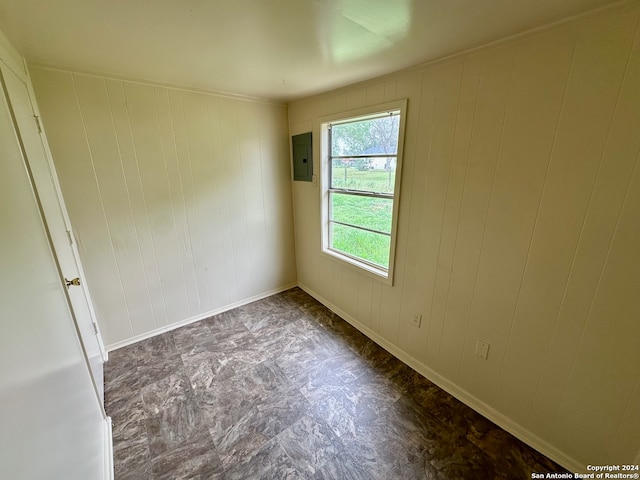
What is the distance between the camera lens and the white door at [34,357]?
0.60m

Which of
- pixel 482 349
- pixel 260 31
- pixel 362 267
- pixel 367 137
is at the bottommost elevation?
pixel 482 349

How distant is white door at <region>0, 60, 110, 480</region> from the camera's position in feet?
1.97

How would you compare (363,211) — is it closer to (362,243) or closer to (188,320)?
(362,243)

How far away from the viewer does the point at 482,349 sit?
1597 millimetres

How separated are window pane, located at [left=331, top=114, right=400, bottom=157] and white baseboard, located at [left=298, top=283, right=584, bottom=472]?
1.62 meters

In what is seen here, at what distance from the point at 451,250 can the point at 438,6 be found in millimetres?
1249

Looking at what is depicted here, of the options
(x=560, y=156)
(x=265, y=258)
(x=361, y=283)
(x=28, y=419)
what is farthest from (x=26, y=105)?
(x=560, y=156)

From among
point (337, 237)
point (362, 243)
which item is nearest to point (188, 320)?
point (337, 237)

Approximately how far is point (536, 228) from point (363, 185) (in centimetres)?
128

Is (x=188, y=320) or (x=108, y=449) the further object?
(x=188, y=320)

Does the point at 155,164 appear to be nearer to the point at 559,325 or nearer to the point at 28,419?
the point at 28,419

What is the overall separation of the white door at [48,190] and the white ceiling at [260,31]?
29 centimetres

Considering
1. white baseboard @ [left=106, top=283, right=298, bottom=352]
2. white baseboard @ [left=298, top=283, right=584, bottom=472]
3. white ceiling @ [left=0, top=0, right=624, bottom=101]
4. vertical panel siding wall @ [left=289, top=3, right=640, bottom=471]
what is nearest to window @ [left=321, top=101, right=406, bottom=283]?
vertical panel siding wall @ [left=289, top=3, right=640, bottom=471]

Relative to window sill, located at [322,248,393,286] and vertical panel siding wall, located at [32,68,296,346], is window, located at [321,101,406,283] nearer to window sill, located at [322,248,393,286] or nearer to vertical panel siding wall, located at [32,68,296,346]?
window sill, located at [322,248,393,286]
